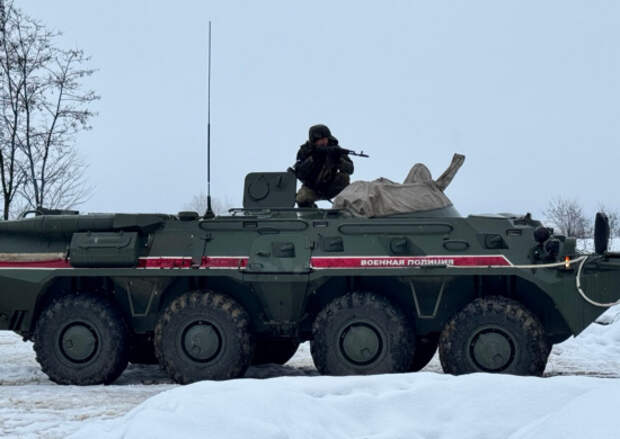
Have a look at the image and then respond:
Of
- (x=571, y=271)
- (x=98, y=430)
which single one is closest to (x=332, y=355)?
(x=571, y=271)

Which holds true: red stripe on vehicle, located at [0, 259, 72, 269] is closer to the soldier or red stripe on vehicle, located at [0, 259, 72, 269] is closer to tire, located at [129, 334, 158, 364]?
tire, located at [129, 334, 158, 364]

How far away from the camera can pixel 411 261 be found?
9523 mm

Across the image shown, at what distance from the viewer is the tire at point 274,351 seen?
11353 millimetres

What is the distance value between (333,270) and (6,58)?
14.6 metres

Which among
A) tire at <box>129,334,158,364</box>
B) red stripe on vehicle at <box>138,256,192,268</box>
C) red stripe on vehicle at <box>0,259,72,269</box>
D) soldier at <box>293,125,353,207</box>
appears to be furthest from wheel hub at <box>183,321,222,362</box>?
soldier at <box>293,125,353,207</box>

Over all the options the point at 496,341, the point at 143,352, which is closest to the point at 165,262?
the point at 143,352

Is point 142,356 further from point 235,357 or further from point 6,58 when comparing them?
point 6,58

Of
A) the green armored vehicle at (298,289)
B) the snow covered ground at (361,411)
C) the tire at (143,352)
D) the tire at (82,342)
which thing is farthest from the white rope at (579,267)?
the tire at (143,352)

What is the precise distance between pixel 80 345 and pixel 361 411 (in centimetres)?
434

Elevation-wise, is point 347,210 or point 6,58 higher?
point 6,58

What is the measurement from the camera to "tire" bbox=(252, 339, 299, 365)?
11.4 meters

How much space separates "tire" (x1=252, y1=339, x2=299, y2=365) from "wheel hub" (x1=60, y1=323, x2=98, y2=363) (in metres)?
2.20

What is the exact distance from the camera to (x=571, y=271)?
30.8ft

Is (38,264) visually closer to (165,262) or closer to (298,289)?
(165,262)
